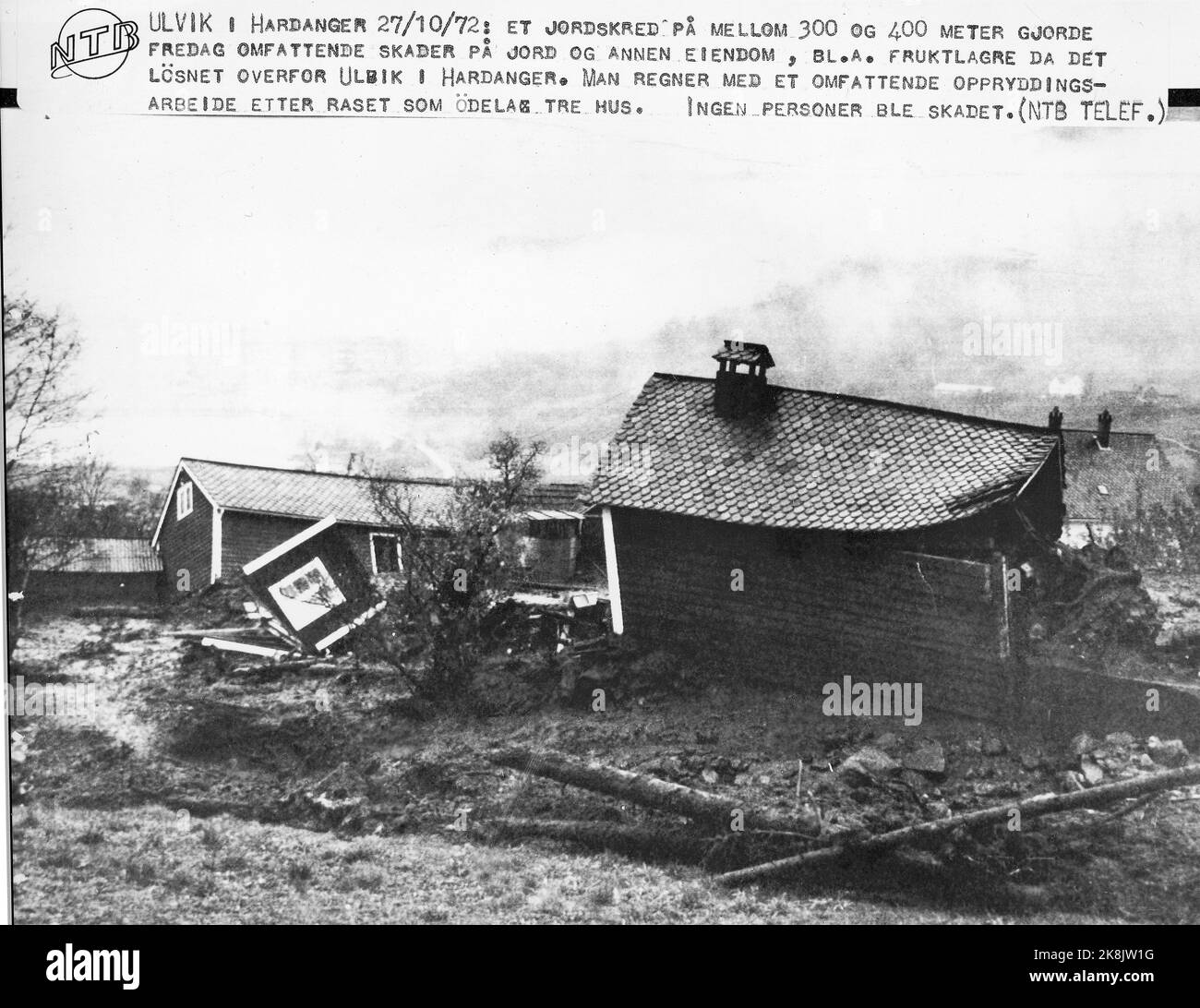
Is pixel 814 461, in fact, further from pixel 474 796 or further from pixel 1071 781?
pixel 474 796

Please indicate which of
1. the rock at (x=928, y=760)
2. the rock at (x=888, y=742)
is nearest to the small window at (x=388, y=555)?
the rock at (x=888, y=742)

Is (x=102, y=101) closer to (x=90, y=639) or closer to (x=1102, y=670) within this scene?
(x=90, y=639)

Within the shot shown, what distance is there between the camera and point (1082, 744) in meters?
5.27

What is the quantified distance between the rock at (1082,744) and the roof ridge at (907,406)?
155 centimetres

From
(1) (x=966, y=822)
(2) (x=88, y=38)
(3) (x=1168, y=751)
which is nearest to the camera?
(1) (x=966, y=822)

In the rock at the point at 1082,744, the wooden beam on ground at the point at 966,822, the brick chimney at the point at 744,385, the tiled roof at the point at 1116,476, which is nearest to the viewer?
the wooden beam on ground at the point at 966,822

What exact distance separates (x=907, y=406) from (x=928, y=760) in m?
1.81

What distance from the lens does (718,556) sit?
17.8 feet

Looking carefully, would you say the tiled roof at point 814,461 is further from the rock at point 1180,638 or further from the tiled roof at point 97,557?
the tiled roof at point 97,557

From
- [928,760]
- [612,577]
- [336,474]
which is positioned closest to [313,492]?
[336,474]

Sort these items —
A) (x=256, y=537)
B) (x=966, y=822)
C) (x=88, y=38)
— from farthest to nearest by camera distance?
(x=256, y=537) → (x=88, y=38) → (x=966, y=822)

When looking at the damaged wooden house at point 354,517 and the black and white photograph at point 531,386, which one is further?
the damaged wooden house at point 354,517

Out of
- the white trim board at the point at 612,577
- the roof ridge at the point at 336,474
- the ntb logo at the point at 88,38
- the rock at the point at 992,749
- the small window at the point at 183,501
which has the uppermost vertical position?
the ntb logo at the point at 88,38

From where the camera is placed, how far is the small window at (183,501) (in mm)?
5430
